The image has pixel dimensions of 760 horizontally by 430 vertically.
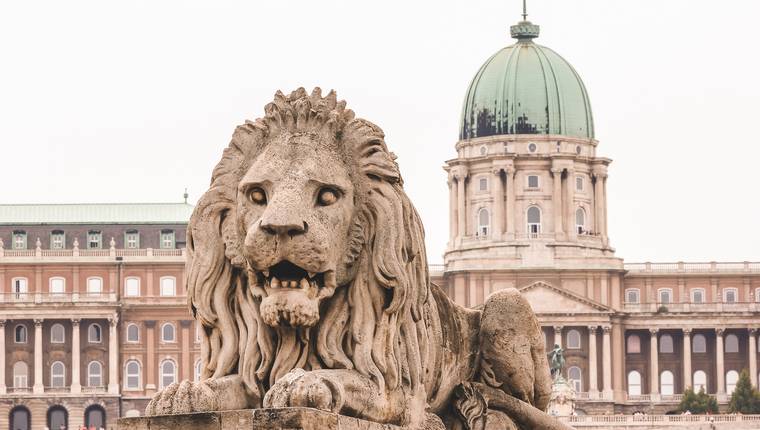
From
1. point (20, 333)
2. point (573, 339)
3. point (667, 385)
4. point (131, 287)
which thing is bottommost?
point (667, 385)

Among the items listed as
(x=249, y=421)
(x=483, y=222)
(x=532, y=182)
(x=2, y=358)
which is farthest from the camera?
(x=532, y=182)

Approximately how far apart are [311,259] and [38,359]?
129075 millimetres

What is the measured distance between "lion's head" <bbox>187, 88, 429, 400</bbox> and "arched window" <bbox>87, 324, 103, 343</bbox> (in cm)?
13000

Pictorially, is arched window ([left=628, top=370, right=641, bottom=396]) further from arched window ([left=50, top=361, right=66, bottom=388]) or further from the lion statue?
the lion statue

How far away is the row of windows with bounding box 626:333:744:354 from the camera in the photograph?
468 feet

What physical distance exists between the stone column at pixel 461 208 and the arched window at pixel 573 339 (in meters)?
11.0

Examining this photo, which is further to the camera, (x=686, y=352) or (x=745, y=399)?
(x=686, y=352)

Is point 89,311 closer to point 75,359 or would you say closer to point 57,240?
point 75,359

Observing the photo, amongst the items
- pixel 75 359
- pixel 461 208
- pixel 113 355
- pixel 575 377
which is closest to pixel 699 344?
pixel 575 377

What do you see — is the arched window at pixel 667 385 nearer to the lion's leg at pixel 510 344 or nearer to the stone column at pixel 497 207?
the stone column at pixel 497 207

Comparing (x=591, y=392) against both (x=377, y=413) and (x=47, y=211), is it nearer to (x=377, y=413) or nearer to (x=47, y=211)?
(x=47, y=211)

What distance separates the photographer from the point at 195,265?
812cm

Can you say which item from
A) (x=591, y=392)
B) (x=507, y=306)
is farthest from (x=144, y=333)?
(x=507, y=306)

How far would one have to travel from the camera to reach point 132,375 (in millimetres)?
136250
